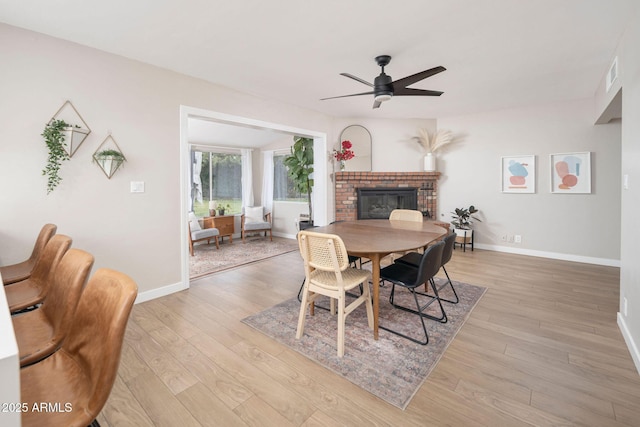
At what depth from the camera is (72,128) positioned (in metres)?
2.56

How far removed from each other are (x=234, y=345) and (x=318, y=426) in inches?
38.3

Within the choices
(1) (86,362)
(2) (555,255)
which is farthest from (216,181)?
(2) (555,255)

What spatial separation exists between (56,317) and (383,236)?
2188 mm

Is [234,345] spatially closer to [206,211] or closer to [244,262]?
[244,262]

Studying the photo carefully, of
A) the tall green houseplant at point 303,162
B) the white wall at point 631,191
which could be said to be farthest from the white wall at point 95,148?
the white wall at point 631,191

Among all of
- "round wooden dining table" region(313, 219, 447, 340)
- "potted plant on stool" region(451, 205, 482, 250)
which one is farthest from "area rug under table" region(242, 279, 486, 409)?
"potted plant on stool" region(451, 205, 482, 250)

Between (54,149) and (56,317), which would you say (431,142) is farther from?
(56,317)

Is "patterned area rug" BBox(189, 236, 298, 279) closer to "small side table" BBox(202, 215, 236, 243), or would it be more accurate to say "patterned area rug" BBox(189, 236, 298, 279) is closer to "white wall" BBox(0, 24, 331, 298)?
"small side table" BBox(202, 215, 236, 243)

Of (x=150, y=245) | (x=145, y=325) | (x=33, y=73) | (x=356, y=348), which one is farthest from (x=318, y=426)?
(x=33, y=73)

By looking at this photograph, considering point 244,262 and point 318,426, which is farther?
point 244,262

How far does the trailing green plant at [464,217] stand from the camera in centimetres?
519

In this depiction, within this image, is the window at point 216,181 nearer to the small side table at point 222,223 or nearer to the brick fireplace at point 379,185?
the small side table at point 222,223

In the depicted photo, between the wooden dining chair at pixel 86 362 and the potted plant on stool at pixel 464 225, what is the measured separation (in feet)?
16.9

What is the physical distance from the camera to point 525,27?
239cm
